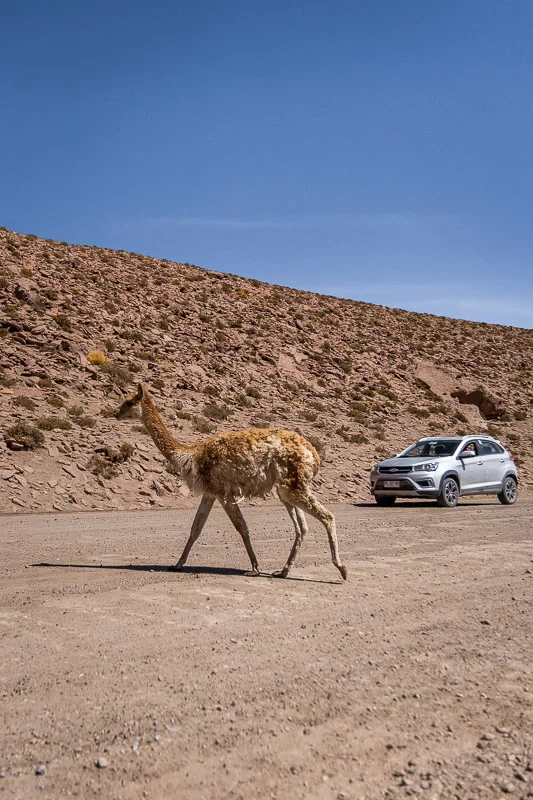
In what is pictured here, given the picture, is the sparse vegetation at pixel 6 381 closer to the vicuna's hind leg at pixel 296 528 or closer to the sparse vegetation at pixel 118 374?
the sparse vegetation at pixel 118 374

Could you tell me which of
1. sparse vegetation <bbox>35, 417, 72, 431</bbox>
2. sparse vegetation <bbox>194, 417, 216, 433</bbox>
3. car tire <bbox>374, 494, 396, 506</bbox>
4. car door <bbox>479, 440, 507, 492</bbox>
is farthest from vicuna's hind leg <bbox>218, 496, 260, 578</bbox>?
sparse vegetation <bbox>194, 417, 216, 433</bbox>

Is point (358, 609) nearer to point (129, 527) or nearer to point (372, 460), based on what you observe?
point (129, 527)

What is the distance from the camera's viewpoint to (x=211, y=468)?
9547mm

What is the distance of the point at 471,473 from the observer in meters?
21.8

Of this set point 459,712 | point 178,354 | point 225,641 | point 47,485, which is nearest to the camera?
point 459,712

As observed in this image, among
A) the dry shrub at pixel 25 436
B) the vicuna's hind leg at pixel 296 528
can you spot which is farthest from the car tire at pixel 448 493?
the dry shrub at pixel 25 436

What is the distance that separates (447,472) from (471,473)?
1.09 metres

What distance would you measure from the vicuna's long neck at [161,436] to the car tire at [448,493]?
480 inches

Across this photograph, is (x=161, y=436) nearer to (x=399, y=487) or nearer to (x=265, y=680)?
(x=265, y=680)

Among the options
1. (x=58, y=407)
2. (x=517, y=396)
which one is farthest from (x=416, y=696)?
(x=517, y=396)

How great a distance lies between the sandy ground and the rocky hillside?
11837 millimetres

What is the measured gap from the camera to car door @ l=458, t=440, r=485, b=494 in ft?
70.8

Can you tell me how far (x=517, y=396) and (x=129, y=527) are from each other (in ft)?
129

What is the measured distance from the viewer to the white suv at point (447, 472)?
20.9m
